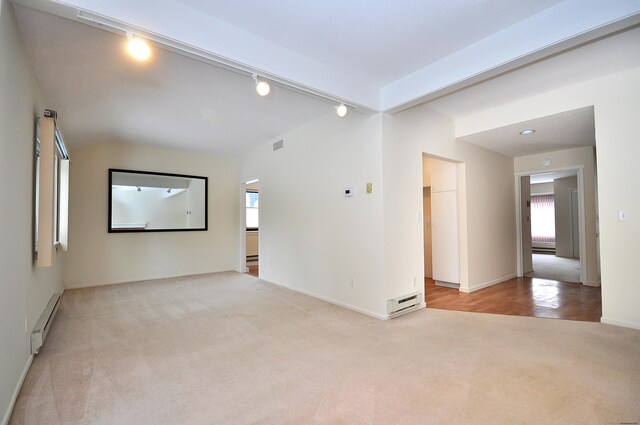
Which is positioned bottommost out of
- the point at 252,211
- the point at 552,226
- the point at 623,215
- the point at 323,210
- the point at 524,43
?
the point at 552,226

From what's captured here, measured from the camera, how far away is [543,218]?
35.3 ft

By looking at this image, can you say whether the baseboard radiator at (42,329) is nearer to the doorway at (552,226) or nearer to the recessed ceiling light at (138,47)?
the recessed ceiling light at (138,47)

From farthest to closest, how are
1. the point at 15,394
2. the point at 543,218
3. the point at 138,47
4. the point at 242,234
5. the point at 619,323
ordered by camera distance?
the point at 543,218 < the point at 242,234 < the point at 619,323 < the point at 138,47 < the point at 15,394

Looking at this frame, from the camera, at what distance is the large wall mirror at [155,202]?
5477 mm

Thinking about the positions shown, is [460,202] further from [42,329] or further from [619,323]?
[42,329]

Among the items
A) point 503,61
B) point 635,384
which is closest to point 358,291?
point 635,384

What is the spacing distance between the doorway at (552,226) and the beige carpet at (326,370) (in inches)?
124

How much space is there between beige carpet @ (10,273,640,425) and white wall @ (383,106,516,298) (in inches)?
31.3

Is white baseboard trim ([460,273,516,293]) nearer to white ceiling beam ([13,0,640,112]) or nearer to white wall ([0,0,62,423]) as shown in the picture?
white ceiling beam ([13,0,640,112])

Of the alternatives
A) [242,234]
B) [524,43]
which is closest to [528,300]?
[524,43]

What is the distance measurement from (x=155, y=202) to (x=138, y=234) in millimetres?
676

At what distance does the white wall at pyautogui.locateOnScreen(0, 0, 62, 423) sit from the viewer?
5.72 ft

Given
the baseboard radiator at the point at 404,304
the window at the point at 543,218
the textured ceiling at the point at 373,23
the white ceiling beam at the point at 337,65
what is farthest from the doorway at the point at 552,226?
the textured ceiling at the point at 373,23

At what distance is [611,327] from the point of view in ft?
10.2
